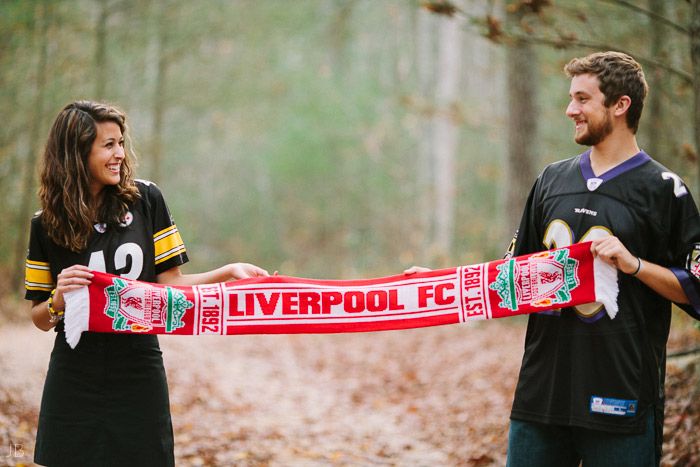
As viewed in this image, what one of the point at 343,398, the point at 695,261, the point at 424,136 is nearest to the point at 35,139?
the point at 343,398

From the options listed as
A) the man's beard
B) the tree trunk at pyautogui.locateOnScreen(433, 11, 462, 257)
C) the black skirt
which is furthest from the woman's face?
the tree trunk at pyautogui.locateOnScreen(433, 11, 462, 257)

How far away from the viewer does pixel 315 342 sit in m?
13.0

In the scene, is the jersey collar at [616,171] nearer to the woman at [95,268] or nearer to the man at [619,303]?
the man at [619,303]

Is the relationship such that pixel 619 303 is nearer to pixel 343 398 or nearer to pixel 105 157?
pixel 105 157

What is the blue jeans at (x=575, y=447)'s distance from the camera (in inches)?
110

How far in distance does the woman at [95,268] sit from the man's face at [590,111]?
2.06 meters

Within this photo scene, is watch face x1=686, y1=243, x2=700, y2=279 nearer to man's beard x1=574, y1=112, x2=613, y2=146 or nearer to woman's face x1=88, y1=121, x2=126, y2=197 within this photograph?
man's beard x1=574, y1=112, x2=613, y2=146

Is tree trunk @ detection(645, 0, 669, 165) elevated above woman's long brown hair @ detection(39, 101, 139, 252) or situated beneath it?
elevated above

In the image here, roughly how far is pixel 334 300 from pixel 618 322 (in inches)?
58.2

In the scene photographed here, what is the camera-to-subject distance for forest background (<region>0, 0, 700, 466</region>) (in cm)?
1006

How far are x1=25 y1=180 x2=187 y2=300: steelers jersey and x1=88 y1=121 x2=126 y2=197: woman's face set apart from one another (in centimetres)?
16

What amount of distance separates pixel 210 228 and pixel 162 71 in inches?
410

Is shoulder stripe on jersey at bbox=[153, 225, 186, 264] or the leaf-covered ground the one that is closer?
shoulder stripe on jersey at bbox=[153, 225, 186, 264]

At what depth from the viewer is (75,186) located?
10.4ft
